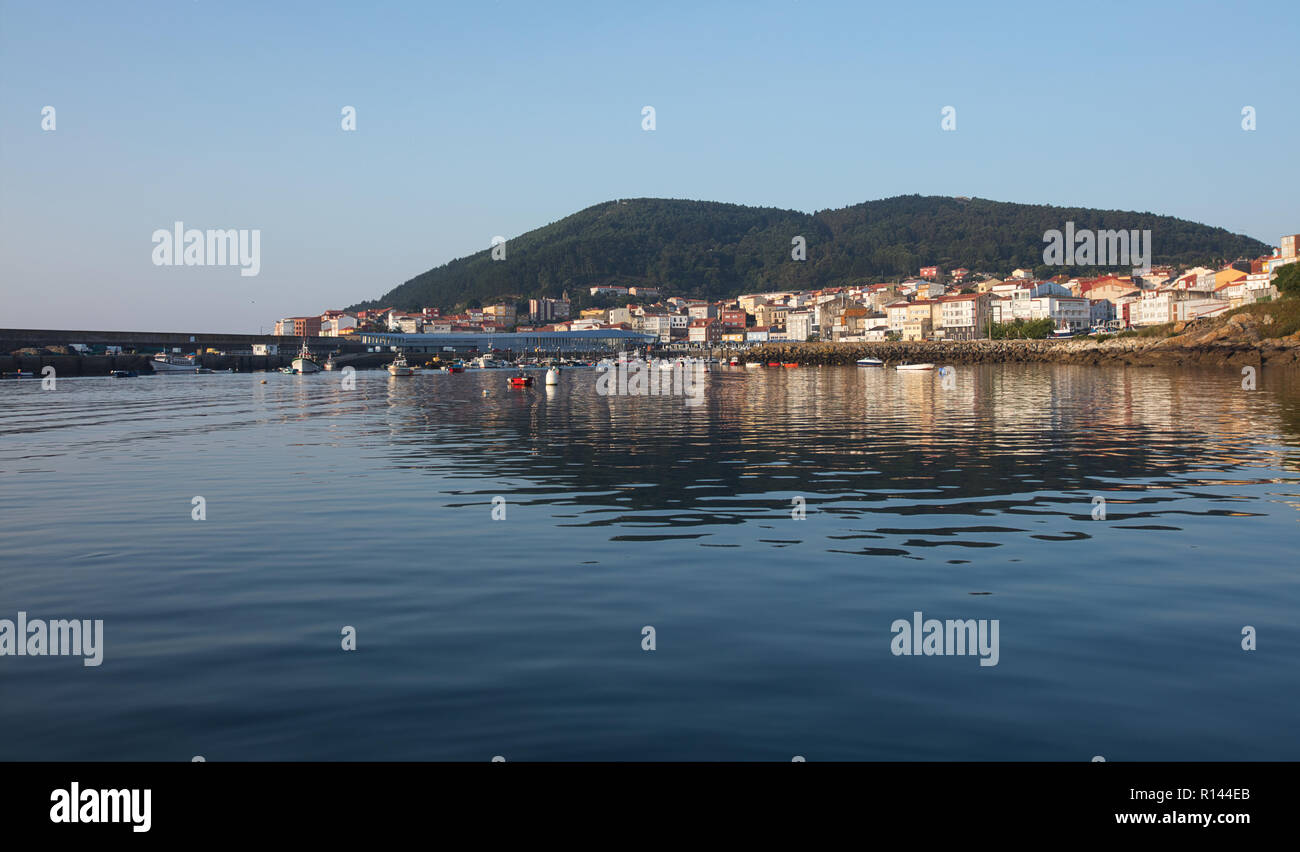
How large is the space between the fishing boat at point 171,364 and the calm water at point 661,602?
12560 centimetres

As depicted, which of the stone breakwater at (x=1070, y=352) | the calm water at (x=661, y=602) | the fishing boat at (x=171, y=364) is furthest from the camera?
the fishing boat at (x=171, y=364)

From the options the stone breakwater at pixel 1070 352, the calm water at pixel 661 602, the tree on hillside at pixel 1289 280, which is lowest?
the calm water at pixel 661 602

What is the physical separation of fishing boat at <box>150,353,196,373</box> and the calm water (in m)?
126

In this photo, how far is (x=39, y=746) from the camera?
709cm

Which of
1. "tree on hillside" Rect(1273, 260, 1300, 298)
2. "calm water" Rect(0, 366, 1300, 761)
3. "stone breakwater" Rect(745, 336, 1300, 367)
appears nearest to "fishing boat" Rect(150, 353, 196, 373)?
"stone breakwater" Rect(745, 336, 1300, 367)

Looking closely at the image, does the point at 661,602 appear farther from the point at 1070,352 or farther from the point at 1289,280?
the point at 1289,280

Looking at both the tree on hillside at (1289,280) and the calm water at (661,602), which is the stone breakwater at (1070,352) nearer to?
the tree on hillside at (1289,280)

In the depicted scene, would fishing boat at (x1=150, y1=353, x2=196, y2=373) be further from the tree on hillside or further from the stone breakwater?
the tree on hillside

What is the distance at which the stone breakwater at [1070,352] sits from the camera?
3812 inches

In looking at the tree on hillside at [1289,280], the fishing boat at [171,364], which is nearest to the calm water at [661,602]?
the tree on hillside at [1289,280]

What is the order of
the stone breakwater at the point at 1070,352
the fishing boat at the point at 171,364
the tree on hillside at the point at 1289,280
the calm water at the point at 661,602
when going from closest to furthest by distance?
the calm water at the point at 661,602, the stone breakwater at the point at 1070,352, the tree on hillside at the point at 1289,280, the fishing boat at the point at 171,364

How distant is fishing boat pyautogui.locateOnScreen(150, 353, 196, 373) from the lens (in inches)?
5502

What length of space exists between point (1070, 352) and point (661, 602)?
418 feet
